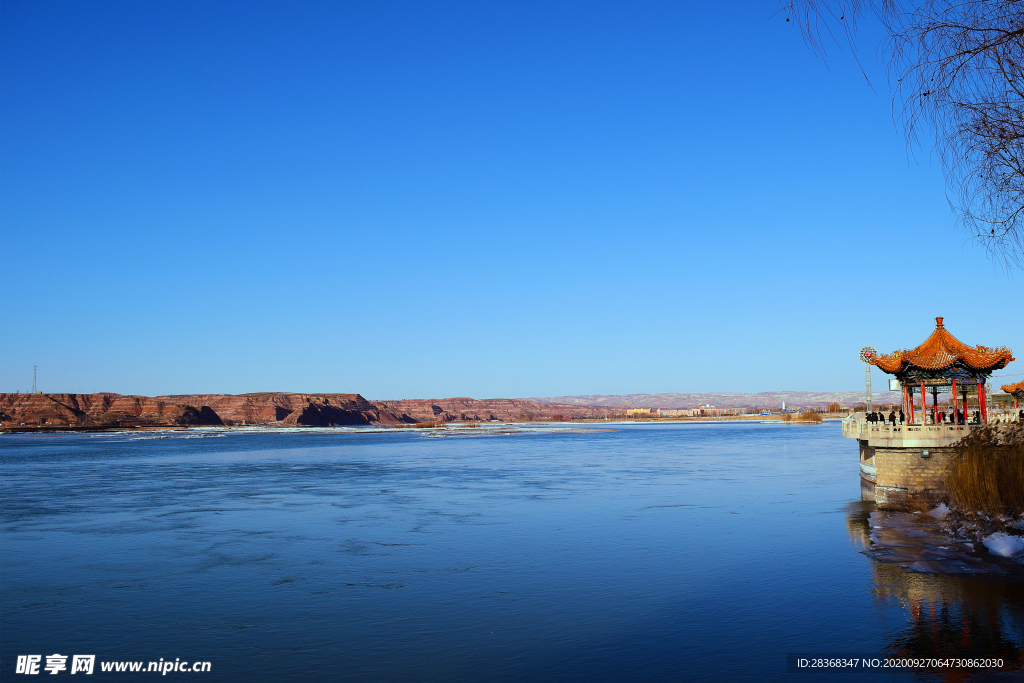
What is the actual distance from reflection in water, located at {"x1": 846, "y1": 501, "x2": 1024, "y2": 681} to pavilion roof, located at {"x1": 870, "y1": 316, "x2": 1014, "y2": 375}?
1349 cm

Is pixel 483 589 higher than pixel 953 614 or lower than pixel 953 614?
lower

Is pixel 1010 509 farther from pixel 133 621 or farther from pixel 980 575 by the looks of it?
pixel 133 621

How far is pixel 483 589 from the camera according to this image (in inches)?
683

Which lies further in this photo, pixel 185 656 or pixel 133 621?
pixel 133 621

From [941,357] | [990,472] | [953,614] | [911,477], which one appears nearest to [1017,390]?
[941,357]

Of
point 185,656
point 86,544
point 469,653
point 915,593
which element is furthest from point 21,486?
point 915,593

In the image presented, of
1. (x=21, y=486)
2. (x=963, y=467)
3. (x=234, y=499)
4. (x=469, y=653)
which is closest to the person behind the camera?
(x=469, y=653)

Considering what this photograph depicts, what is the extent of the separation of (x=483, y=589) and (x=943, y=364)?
73.2ft

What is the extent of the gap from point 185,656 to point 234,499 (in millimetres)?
22824

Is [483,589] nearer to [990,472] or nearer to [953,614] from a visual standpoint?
[953,614]

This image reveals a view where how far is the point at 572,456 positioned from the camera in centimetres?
6525

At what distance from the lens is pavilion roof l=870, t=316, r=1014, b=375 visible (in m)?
30.3

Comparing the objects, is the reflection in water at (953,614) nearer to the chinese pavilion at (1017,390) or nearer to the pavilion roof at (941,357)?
the pavilion roof at (941,357)

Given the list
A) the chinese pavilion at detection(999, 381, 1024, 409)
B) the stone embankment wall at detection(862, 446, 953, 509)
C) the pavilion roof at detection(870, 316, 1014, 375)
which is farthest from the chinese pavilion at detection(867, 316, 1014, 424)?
the chinese pavilion at detection(999, 381, 1024, 409)
